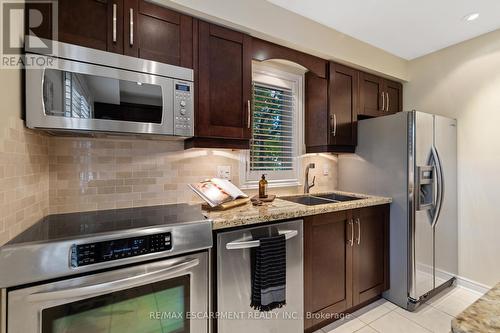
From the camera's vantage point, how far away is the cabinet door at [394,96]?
2664 mm

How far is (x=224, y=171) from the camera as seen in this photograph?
1.93 metres

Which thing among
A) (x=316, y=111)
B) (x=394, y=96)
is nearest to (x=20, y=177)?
(x=316, y=111)

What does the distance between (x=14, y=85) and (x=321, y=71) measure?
2157 mm

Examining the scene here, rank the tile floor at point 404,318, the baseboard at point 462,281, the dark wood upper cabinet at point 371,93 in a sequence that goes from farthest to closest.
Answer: the dark wood upper cabinet at point 371,93
the baseboard at point 462,281
the tile floor at point 404,318

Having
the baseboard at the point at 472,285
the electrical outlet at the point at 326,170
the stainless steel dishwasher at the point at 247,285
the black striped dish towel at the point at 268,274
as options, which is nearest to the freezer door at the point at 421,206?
the baseboard at the point at 472,285

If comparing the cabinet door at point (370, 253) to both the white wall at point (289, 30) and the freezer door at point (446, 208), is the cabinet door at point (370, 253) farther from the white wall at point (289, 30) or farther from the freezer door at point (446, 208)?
the white wall at point (289, 30)

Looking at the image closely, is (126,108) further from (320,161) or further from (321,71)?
(320,161)

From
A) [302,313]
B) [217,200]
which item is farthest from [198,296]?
[302,313]

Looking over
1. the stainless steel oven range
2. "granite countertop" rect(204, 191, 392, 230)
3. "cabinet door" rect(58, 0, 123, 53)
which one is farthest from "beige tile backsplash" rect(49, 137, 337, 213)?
"cabinet door" rect(58, 0, 123, 53)

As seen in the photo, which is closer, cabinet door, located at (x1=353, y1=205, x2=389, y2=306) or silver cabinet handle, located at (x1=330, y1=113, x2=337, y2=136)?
cabinet door, located at (x1=353, y1=205, x2=389, y2=306)

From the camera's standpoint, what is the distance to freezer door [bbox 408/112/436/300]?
1.96 meters

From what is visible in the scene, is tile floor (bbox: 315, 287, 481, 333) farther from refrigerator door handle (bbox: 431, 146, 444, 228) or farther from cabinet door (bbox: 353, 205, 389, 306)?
refrigerator door handle (bbox: 431, 146, 444, 228)

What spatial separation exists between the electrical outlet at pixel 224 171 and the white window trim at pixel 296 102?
14 cm

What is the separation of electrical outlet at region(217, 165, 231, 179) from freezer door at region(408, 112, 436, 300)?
5.13 feet
